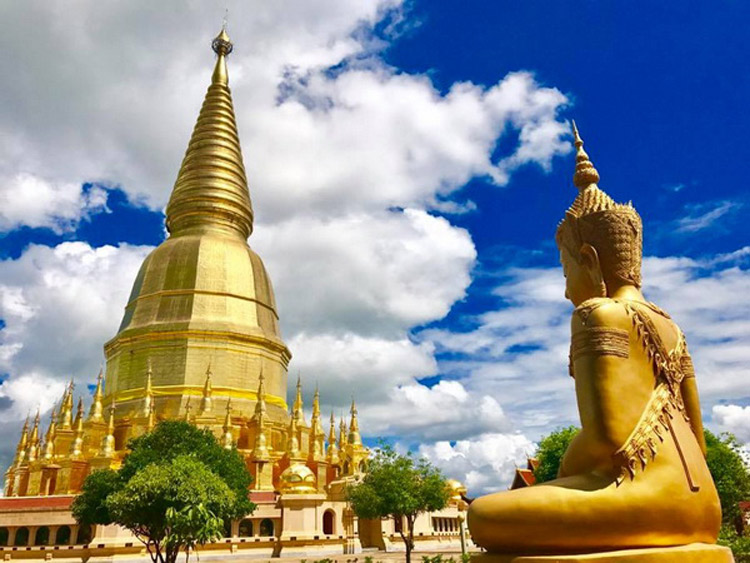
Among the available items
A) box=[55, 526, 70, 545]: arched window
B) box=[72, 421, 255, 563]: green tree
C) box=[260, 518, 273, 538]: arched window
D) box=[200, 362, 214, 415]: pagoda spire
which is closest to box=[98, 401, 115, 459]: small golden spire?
box=[55, 526, 70, 545]: arched window

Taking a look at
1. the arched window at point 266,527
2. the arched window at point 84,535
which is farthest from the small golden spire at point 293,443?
the arched window at point 84,535

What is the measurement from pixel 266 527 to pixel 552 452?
1621 centimetres

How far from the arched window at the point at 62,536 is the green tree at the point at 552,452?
24.7m

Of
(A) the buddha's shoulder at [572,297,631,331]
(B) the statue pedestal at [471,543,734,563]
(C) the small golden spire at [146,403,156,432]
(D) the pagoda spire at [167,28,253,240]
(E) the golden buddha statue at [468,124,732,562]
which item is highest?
(D) the pagoda spire at [167,28,253,240]

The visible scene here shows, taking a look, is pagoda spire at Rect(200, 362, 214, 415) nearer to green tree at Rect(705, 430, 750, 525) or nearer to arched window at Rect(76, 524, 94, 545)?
arched window at Rect(76, 524, 94, 545)

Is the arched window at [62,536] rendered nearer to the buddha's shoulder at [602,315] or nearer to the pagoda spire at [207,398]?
the pagoda spire at [207,398]

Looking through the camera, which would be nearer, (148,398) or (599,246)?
(599,246)

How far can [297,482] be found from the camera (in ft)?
111

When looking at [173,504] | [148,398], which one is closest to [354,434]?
[148,398]

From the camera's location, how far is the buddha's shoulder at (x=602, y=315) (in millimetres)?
5289

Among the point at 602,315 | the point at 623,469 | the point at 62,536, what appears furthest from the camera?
the point at 62,536

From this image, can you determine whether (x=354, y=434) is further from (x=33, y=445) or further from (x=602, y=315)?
(x=602, y=315)

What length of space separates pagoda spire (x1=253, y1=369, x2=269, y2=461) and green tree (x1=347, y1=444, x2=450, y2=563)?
1120cm

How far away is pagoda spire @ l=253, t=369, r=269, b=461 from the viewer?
124 feet
